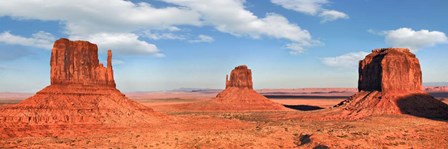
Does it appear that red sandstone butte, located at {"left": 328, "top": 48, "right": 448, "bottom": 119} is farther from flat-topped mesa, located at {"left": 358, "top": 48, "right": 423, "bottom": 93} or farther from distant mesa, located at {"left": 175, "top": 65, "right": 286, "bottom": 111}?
distant mesa, located at {"left": 175, "top": 65, "right": 286, "bottom": 111}

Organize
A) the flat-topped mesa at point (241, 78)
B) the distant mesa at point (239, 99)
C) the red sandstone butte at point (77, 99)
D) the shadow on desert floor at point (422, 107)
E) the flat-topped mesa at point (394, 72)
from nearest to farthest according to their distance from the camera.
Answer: the red sandstone butte at point (77, 99), the shadow on desert floor at point (422, 107), the flat-topped mesa at point (394, 72), the distant mesa at point (239, 99), the flat-topped mesa at point (241, 78)

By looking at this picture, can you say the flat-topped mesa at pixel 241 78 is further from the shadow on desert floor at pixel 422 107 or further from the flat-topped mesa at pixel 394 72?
the shadow on desert floor at pixel 422 107

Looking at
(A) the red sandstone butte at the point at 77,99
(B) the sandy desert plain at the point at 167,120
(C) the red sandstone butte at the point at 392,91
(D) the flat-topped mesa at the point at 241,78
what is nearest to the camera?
(B) the sandy desert plain at the point at 167,120

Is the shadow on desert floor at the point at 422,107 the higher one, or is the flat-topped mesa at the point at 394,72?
the flat-topped mesa at the point at 394,72

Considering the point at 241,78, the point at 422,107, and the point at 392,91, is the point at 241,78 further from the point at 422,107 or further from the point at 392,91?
the point at 422,107

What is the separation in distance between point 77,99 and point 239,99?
67.4 metres

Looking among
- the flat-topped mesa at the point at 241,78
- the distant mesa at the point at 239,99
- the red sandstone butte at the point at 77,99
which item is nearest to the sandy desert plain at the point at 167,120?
the red sandstone butte at the point at 77,99

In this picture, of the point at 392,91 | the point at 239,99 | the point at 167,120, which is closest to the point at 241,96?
the point at 239,99

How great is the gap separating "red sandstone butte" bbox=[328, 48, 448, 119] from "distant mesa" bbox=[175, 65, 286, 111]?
3407 cm

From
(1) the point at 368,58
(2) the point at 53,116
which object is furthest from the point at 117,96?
(1) the point at 368,58

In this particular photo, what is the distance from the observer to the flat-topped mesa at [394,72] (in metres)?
75.4

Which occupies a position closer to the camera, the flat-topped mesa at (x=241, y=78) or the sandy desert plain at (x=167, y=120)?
the sandy desert plain at (x=167, y=120)

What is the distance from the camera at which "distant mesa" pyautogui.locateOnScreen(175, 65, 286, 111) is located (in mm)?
109312

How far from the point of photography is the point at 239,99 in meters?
115
